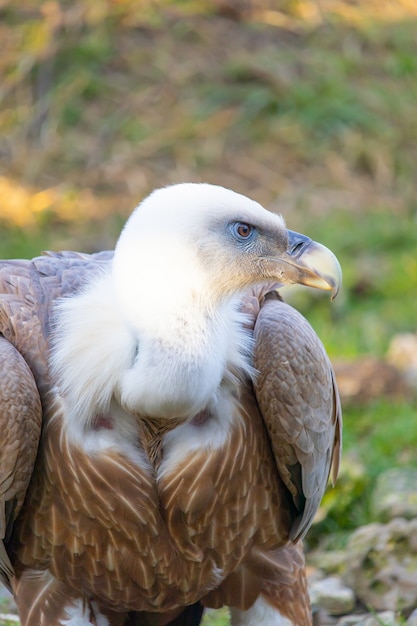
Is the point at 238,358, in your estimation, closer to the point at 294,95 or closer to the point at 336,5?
the point at 294,95

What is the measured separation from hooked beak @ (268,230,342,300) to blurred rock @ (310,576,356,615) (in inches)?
65.8

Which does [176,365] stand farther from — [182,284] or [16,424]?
[16,424]

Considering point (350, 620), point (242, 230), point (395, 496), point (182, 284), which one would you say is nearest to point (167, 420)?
point (182, 284)

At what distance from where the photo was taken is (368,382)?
686cm

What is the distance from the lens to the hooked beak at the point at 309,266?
148 inches

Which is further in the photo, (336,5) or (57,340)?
(336,5)

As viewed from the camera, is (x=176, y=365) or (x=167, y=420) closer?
(x=176, y=365)

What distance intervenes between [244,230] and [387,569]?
1.82 metres

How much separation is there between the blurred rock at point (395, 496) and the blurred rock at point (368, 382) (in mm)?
1008

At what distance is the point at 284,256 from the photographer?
383 cm

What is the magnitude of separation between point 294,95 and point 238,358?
296 inches

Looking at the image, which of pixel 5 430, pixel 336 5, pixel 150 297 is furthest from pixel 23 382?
pixel 336 5

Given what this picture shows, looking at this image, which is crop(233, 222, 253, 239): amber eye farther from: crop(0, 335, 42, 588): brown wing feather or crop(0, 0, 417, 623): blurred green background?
crop(0, 0, 417, 623): blurred green background

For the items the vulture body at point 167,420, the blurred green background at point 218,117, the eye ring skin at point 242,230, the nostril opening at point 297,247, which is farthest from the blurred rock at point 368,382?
the eye ring skin at point 242,230
